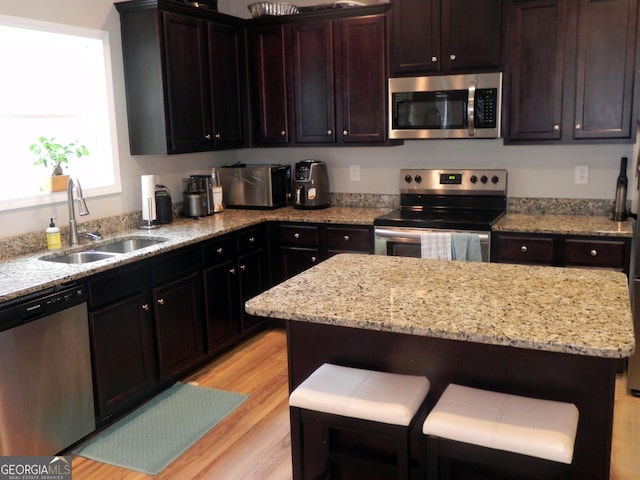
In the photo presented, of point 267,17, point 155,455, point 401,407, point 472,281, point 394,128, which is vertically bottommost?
point 155,455

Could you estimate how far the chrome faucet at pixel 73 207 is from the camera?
11.3 ft

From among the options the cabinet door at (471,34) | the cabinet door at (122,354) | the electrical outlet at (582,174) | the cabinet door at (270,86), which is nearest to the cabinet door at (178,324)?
the cabinet door at (122,354)

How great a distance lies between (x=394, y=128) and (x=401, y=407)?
2.76m

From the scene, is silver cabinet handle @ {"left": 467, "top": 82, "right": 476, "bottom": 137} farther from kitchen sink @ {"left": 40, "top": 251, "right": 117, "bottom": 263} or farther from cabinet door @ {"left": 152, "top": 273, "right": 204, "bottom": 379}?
kitchen sink @ {"left": 40, "top": 251, "right": 117, "bottom": 263}

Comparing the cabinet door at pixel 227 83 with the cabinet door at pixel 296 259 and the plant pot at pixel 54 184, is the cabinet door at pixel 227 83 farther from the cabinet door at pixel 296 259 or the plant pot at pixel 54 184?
the plant pot at pixel 54 184

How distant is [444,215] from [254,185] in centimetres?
146

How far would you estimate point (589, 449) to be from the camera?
197 cm

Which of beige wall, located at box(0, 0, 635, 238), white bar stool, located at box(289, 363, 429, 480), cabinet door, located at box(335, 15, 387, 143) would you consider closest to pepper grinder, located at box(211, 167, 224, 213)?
beige wall, located at box(0, 0, 635, 238)

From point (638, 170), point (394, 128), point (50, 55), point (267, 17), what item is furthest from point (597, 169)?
point (50, 55)

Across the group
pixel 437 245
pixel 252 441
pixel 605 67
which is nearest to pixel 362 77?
pixel 437 245

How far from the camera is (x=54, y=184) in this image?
3.59 m

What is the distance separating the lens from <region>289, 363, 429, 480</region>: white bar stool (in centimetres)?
192

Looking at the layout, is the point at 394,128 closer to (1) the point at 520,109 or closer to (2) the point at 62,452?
(1) the point at 520,109

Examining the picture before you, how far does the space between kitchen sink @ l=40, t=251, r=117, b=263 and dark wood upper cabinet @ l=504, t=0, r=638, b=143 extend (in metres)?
2.62
